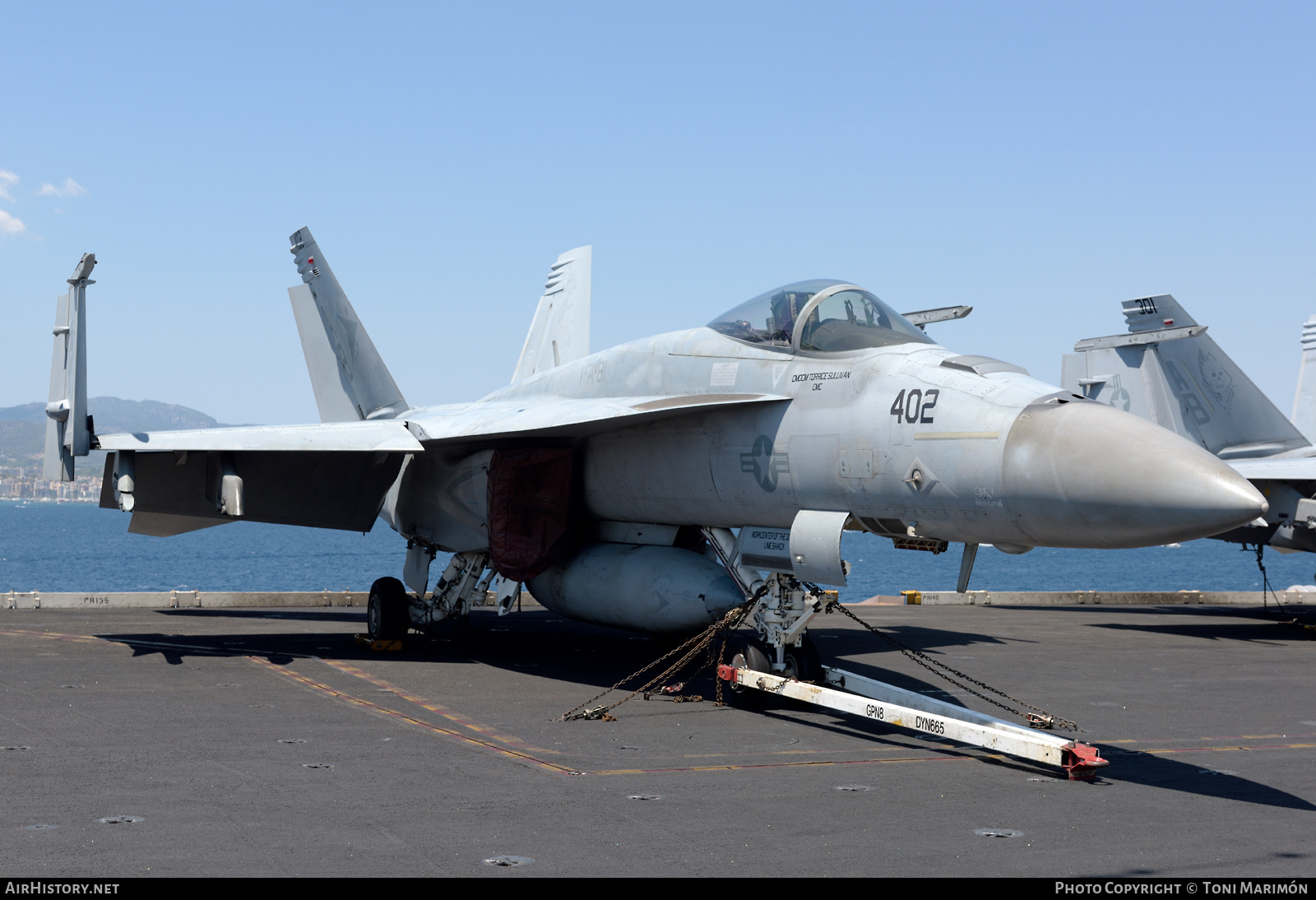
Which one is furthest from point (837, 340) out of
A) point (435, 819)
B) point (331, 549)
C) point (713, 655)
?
point (331, 549)

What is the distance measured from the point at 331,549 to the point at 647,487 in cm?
13317

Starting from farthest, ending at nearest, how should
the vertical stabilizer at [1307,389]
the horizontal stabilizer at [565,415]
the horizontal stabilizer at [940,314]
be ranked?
the vertical stabilizer at [1307,389] → the horizontal stabilizer at [940,314] → the horizontal stabilizer at [565,415]

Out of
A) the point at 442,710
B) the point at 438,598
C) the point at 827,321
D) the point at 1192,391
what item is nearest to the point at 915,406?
the point at 827,321

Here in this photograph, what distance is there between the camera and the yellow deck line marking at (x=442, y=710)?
841cm

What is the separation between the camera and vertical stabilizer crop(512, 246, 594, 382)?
61.4 ft

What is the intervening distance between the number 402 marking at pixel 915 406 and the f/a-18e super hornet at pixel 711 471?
0.02 metres

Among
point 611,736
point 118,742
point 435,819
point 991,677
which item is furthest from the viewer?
point 991,677

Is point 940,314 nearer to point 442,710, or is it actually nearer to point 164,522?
point 442,710

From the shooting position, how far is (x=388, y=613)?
14.1 metres

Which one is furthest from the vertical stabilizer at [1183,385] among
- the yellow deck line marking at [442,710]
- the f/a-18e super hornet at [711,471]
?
the yellow deck line marking at [442,710]

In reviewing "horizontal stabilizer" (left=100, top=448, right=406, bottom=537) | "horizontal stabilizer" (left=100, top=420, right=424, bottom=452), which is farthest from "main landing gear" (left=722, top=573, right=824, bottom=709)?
"horizontal stabilizer" (left=100, top=448, right=406, bottom=537)

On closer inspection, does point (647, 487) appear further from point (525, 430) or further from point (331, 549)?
point (331, 549)

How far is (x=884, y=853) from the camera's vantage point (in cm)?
543

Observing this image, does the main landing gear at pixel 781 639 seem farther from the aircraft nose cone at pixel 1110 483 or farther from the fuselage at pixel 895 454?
the aircraft nose cone at pixel 1110 483
